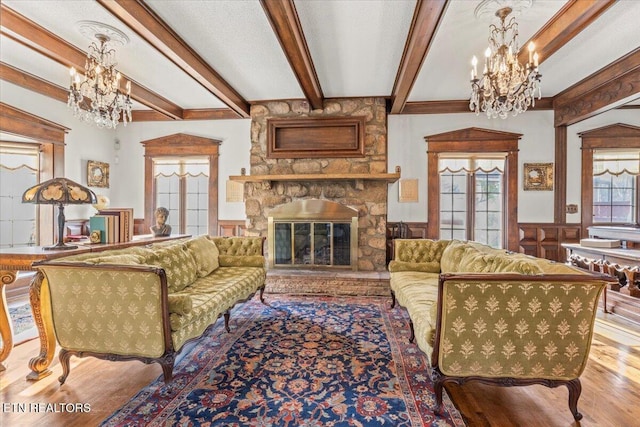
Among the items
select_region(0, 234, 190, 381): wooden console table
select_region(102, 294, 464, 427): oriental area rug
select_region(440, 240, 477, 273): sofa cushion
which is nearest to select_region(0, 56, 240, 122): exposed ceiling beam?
select_region(0, 234, 190, 381): wooden console table

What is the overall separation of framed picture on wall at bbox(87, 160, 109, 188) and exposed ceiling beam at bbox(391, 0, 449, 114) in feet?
16.2

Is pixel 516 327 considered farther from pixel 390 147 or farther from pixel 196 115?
pixel 196 115

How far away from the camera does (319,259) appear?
4801mm

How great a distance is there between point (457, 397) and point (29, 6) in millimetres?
4373

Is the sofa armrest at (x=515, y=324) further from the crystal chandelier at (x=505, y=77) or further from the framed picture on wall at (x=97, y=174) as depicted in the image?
the framed picture on wall at (x=97, y=174)

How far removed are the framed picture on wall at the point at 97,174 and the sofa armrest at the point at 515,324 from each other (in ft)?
18.5

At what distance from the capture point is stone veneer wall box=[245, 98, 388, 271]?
4789 mm

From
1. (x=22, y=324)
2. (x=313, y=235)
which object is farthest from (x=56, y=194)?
(x=313, y=235)

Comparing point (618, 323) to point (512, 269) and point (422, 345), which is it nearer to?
point (512, 269)

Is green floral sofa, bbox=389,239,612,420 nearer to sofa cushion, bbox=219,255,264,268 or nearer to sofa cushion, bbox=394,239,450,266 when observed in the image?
sofa cushion, bbox=394,239,450,266

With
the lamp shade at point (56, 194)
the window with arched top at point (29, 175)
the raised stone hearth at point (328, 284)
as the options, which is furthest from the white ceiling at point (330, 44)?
the raised stone hearth at point (328, 284)

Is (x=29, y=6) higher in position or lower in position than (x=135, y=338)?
higher

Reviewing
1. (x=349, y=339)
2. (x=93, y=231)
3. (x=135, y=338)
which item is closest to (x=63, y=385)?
(x=135, y=338)

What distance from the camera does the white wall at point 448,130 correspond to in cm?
490
